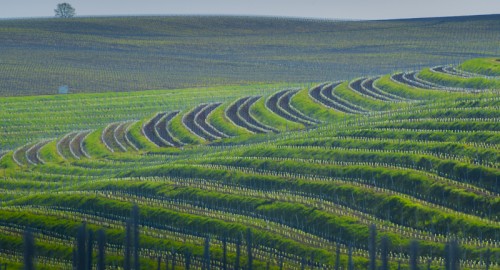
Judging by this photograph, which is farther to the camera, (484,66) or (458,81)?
(484,66)

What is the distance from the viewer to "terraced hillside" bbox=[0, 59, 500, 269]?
298 feet

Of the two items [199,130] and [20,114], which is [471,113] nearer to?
[199,130]

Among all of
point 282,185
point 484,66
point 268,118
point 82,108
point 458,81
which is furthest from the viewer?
point 82,108

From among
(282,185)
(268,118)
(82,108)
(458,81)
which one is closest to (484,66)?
(458,81)

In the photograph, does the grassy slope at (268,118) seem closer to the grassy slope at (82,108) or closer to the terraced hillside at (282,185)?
the terraced hillside at (282,185)

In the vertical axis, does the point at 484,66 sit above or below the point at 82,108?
above

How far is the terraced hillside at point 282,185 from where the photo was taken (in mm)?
90938

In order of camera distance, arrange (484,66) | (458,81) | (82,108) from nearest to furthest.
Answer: (458,81) < (484,66) < (82,108)

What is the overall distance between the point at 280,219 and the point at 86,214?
654 inches

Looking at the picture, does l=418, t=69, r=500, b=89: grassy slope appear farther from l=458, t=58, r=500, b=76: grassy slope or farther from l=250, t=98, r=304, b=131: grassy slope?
l=250, t=98, r=304, b=131: grassy slope

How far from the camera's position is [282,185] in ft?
366

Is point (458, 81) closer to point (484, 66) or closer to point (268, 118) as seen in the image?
point (484, 66)

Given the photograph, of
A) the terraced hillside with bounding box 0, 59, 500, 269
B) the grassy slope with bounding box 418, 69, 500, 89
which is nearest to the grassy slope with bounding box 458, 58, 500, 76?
the terraced hillside with bounding box 0, 59, 500, 269

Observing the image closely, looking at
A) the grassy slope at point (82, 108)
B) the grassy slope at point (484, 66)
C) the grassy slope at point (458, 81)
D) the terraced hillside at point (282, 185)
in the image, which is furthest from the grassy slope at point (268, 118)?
the grassy slope at point (484, 66)
